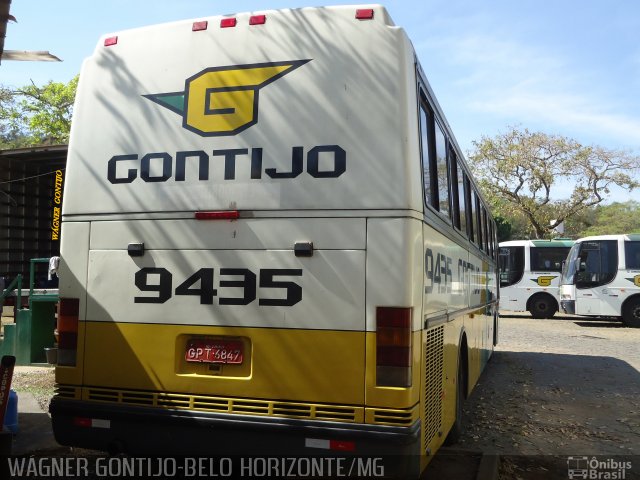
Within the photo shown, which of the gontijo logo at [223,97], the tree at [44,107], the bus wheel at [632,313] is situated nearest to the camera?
the gontijo logo at [223,97]

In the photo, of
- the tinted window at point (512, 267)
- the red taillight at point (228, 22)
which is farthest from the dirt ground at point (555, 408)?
the tinted window at point (512, 267)

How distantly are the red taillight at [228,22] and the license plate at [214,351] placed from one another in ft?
7.32

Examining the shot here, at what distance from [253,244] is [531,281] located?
21464 mm

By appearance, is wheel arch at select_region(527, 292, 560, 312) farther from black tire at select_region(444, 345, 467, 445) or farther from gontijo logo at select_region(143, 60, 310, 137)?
gontijo logo at select_region(143, 60, 310, 137)

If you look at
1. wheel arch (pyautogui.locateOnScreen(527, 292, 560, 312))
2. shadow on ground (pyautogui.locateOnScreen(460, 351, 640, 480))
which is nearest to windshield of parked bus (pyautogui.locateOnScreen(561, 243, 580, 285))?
wheel arch (pyautogui.locateOnScreen(527, 292, 560, 312))

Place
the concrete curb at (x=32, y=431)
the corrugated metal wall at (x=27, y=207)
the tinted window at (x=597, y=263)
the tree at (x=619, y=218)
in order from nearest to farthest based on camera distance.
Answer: the concrete curb at (x=32, y=431) → the corrugated metal wall at (x=27, y=207) → the tinted window at (x=597, y=263) → the tree at (x=619, y=218)

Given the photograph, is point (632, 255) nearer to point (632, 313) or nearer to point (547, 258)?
point (632, 313)

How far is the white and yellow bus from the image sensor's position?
3684 millimetres

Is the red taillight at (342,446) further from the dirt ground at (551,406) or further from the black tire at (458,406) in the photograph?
A: the black tire at (458,406)

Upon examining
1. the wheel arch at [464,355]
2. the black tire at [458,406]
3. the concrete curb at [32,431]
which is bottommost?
the concrete curb at [32,431]

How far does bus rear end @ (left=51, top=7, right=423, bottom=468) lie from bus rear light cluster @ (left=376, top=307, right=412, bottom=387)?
0.01 meters

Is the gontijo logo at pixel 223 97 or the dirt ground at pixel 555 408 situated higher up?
the gontijo logo at pixel 223 97

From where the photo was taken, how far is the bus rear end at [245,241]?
3.68 metres

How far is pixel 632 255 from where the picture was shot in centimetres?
1962
